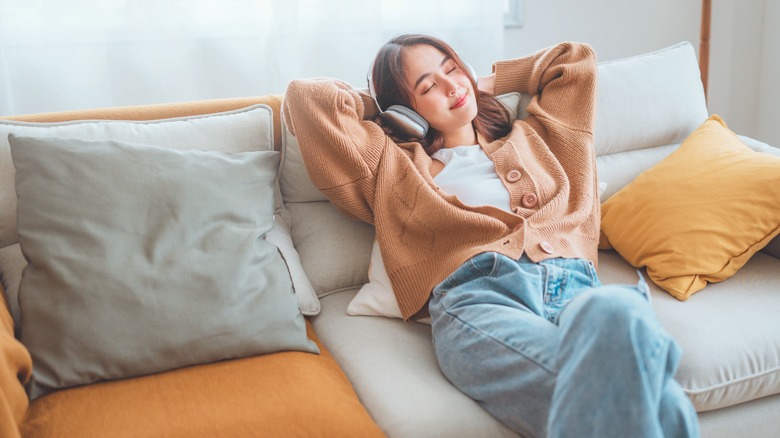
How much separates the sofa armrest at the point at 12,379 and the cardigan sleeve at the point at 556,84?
1232 millimetres

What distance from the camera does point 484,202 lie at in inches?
65.2

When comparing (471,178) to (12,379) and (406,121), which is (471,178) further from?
(12,379)

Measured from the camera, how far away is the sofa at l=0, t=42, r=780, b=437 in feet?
4.24

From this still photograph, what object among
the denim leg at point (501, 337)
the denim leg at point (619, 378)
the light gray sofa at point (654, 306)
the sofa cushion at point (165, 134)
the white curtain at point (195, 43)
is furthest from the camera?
the white curtain at point (195, 43)

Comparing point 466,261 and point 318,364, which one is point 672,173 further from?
point 318,364

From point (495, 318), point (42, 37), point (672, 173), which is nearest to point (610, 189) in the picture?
point (672, 173)

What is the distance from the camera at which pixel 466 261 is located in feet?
5.00

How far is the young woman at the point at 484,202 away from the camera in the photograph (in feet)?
4.13

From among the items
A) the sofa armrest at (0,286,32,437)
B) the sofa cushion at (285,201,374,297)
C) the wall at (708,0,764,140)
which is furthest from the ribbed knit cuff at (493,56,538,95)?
the wall at (708,0,764,140)

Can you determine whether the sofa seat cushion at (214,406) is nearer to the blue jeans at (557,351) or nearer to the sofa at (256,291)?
the sofa at (256,291)

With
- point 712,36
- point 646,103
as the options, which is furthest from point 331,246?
point 712,36

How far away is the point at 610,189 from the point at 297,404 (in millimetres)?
1094

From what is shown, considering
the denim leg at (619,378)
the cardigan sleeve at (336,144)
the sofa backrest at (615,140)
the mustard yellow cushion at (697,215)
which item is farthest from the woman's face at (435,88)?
the denim leg at (619,378)

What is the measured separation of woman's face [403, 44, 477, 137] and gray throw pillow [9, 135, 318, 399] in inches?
19.2
